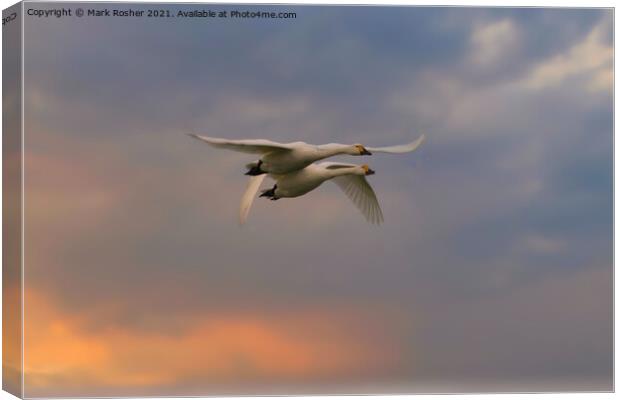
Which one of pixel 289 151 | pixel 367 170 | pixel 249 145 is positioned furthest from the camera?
pixel 367 170

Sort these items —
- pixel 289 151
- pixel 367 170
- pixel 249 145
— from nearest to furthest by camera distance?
pixel 249 145
pixel 289 151
pixel 367 170

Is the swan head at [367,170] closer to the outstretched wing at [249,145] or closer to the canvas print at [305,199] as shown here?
the canvas print at [305,199]

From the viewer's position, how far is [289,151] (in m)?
10.0

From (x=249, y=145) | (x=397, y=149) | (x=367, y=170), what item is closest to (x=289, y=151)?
(x=249, y=145)

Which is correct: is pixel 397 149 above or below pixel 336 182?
above

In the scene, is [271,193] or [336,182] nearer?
[271,193]

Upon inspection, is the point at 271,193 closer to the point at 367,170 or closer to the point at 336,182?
the point at 336,182

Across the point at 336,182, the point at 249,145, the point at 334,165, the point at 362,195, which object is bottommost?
the point at 362,195

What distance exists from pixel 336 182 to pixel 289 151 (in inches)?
16.9

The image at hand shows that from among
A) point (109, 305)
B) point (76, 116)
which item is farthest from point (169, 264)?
point (76, 116)

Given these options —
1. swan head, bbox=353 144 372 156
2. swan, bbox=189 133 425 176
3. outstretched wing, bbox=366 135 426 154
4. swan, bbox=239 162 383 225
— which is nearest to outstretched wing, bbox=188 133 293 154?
swan, bbox=189 133 425 176

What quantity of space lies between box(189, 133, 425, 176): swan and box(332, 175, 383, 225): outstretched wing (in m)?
0.19

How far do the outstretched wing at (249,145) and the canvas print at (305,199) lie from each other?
15mm

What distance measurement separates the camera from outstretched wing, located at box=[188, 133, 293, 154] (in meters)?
9.88
